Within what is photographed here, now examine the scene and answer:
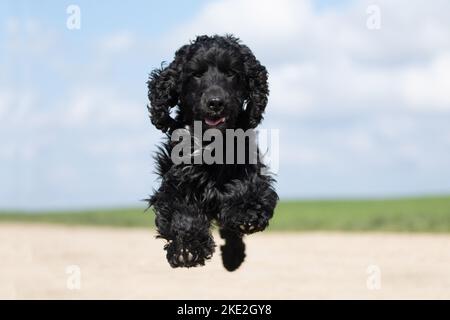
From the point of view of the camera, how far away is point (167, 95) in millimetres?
8383

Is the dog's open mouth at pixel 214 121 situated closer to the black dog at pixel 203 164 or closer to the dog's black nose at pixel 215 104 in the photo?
the black dog at pixel 203 164

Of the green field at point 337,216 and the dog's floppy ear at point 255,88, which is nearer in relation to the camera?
the dog's floppy ear at point 255,88

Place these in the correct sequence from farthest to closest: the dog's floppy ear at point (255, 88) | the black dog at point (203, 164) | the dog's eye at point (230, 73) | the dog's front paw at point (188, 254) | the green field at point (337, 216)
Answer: the green field at point (337, 216), the dog's floppy ear at point (255, 88), the dog's eye at point (230, 73), the black dog at point (203, 164), the dog's front paw at point (188, 254)

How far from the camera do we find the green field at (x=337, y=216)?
1045 inches

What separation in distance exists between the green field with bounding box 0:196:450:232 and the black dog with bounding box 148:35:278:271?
14926mm

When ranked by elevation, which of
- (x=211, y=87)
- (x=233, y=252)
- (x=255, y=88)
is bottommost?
(x=233, y=252)

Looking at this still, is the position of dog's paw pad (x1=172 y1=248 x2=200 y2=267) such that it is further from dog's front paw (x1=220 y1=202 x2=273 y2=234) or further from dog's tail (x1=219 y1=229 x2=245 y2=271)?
dog's tail (x1=219 y1=229 x2=245 y2=271)

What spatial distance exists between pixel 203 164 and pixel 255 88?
1.10 metres

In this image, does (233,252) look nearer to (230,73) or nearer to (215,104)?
(230,73)

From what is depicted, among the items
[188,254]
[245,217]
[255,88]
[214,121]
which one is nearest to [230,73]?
[255,88]

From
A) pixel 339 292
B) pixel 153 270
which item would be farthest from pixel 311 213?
pixel 339 292

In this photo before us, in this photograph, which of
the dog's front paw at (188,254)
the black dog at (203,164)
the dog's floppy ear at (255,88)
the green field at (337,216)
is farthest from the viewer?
the green field at (337,216)

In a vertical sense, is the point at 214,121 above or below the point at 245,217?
above

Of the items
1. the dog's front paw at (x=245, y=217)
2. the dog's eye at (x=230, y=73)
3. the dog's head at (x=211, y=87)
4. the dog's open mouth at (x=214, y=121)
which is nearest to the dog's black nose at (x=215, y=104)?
the dog's head at (x=211, y=87)
